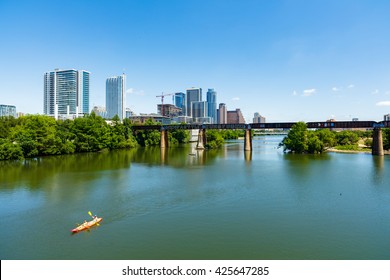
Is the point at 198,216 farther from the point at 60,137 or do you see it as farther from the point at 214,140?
the point at 214,140

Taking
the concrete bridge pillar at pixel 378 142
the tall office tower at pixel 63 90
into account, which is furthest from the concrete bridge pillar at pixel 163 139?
the tall office tower at pixel 63 90

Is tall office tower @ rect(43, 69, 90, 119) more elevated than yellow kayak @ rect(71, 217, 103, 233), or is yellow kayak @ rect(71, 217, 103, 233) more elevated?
tall office tower @ rect(43, 69, 90, 119)

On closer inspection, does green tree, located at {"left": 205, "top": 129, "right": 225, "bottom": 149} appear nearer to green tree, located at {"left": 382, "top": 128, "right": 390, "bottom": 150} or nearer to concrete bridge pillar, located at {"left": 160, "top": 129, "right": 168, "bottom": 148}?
concrete bridge pillar, located at {"left": 160, "top": 129, "right": 168, "bottom": 148}

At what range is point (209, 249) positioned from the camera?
1546 centimetres

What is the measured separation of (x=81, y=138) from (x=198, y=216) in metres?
53.4

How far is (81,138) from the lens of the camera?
67.6 m

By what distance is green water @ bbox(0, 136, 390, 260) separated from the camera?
608 inches

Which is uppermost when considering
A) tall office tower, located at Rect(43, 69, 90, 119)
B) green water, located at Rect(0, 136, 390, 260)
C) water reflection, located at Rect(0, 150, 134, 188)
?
tall office tower, located at Rect(43, 69, 90, 119)

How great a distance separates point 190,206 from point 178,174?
1585 centimetres

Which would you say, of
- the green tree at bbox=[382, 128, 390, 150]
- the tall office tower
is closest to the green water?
the green tree at bbox=[382, 128, 390, 150]

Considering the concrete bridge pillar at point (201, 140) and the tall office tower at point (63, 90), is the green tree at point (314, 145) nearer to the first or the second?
the concrete bridge pillar at point (201, 140)

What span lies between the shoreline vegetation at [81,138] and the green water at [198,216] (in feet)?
64.6

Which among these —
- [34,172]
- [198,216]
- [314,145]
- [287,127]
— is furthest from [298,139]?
[198,216]

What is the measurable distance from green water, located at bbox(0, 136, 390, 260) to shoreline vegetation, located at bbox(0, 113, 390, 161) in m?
19.7
